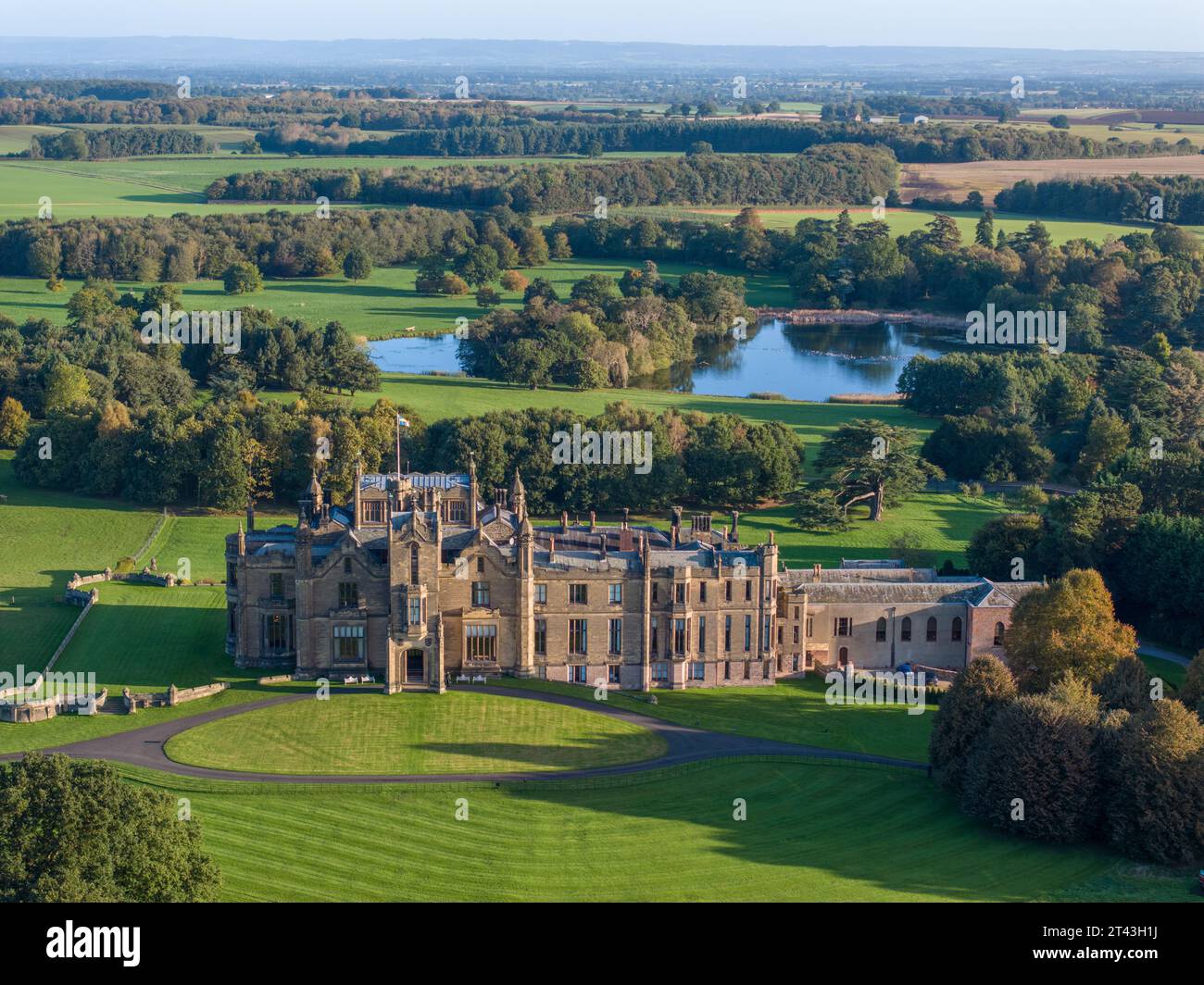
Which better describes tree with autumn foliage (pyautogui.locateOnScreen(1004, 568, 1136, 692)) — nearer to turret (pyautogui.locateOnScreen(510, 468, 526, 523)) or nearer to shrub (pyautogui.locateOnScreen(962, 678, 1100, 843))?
shrub (pyautogui.locateOnScreen(962, 678, 1100, 843))

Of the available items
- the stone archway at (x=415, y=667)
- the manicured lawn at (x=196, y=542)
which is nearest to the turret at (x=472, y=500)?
the stone archway at (x=415, y=667)

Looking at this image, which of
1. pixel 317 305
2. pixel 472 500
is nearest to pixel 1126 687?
pixel 472 500

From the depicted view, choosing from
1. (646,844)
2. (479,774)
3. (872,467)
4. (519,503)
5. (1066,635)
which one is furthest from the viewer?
(872,467)

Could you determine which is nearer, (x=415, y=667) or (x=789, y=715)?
(x=789, y=715)

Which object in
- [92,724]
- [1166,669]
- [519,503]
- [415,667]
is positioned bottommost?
[1166,669]

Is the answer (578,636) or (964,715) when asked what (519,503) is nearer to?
(578,636)

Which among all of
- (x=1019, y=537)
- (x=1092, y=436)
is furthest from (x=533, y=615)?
(x=1092, y=436)

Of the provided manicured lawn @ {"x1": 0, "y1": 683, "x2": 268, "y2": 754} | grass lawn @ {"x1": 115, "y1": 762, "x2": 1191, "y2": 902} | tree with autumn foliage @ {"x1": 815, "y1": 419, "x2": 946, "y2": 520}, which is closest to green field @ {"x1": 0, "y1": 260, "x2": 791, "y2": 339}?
tree with autumn foliage @ {"x1": 815, "y1": 419, "x2": 946, "y2": 520}
